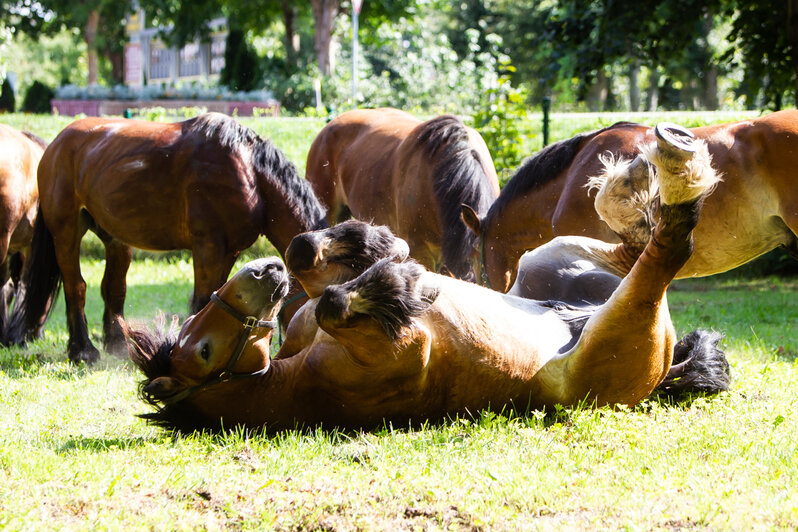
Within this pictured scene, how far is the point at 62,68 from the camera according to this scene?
58.7 meters

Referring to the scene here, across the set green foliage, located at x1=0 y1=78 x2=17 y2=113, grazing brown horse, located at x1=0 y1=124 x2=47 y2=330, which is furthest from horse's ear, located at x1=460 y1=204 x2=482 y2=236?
green foliage, located at x1=0 y1=78 x2=17 y2=113

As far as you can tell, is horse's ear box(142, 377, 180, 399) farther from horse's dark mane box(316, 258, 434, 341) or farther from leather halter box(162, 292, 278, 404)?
horse's dark mane box(316, 258, 434, 341)

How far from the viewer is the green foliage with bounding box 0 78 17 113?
1163 inches

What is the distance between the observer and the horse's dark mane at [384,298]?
3066 millimetres

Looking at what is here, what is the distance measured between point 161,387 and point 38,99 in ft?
102

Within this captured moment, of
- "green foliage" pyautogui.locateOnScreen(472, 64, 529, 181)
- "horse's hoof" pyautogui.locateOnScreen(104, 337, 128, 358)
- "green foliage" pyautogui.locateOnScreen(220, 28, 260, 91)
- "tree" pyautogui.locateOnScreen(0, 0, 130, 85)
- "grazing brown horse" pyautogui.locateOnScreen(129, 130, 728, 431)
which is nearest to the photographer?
"grazing brown horse" pyautogui.locateOnScreen(129, 130, 728, 431)

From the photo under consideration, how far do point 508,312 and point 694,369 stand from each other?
1.22 m

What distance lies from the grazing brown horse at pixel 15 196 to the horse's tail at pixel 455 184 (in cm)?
359

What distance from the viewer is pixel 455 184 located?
678 cm

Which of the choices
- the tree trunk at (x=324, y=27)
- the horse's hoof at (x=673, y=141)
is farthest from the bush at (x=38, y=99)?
the horse's hoof at (x=673, y=141)

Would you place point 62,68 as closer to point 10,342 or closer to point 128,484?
point 10,342

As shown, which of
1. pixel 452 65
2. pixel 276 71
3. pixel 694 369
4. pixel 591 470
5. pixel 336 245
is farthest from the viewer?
pixel 276 71

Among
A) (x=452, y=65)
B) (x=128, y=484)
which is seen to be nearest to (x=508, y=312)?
(x=128, y=484)

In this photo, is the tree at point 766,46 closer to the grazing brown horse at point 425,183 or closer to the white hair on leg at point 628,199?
the grazing brown horse at point 425,183
